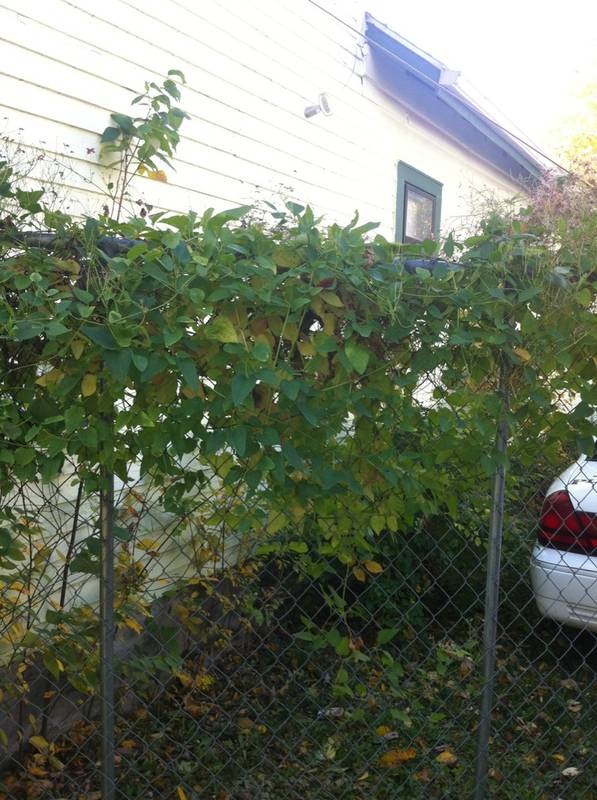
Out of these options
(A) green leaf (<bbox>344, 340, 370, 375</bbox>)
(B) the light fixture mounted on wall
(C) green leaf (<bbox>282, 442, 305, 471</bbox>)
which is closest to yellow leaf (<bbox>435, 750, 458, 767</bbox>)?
(C) green leaf (<bbox>282, 442, 305, 471</bbox>)

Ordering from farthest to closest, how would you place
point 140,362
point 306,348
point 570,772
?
point 570,772, point 306,348, point 140,362

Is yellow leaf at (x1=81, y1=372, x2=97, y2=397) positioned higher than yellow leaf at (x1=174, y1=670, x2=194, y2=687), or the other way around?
yellow leaf at (x1=81, y1=372, x2=97, y2=397)

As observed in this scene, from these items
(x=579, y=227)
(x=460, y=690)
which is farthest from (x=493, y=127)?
(x=579, y=227)

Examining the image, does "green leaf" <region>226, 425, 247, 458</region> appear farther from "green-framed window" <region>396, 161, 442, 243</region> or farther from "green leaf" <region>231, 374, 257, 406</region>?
"green-framed window" <region>396, 161, 442, 243</region>

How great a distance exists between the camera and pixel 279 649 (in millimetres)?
4598

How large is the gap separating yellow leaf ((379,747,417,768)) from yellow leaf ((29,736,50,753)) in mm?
1326

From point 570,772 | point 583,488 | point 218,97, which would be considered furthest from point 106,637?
point 218,97

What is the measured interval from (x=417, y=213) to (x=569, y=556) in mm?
5208

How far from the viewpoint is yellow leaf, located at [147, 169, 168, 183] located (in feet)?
14.9

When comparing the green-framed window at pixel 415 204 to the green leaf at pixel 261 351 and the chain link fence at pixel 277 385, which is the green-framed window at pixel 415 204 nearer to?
the chain link fence at pixel 277 385

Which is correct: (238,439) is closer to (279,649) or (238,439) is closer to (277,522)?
(277,522)

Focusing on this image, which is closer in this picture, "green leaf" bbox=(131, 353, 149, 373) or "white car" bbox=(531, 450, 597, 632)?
"green leaf" bbox=(131, 353, 149, 373)

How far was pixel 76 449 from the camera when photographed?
2156 millimetres

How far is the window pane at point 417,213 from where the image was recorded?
28.0 ft
